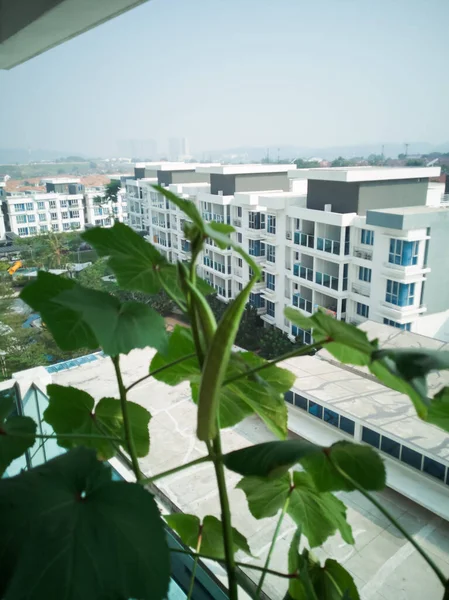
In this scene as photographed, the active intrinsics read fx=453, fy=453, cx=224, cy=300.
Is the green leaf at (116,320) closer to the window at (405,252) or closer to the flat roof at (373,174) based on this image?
the window at (405,252)

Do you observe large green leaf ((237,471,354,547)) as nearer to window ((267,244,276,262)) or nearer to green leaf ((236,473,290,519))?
green leaf ((236,473,290,519))

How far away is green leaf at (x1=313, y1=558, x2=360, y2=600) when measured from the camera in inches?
12.5

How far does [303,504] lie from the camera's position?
0.35 m

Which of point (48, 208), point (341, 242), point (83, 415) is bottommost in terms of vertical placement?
point (48, 208)

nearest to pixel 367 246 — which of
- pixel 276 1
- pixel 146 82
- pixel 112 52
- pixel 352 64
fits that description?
pixel 352 64

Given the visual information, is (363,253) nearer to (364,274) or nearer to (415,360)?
(364,274)

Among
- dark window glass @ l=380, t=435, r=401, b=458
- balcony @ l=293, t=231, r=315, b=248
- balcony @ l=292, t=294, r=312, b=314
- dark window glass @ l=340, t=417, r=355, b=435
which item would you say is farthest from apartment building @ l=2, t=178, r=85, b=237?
dark window glass @ l=380, t=435, r=401, b=458

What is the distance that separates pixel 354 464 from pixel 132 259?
0.54 feet

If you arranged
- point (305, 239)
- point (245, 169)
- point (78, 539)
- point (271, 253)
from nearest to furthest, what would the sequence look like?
point (78, 539) < point (305, 239) < point (271, 253) < point (245, 169)

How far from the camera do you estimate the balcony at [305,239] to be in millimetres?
4276

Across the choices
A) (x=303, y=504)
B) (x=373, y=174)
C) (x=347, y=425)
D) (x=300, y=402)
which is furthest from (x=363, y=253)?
(x=303, y=504)

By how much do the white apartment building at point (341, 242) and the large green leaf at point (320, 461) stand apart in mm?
2276

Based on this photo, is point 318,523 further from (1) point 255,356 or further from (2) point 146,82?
(2) point 146,82

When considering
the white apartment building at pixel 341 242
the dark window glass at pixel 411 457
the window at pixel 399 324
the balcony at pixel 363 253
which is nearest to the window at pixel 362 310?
the white apartment building at pixel 341 242
